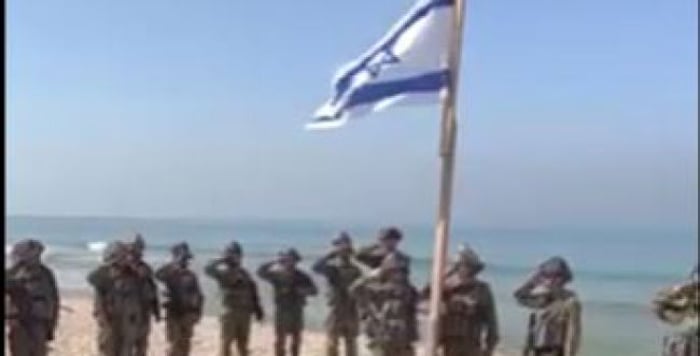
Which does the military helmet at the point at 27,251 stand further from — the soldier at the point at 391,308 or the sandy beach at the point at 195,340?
the sandy beach at the point at 195,340

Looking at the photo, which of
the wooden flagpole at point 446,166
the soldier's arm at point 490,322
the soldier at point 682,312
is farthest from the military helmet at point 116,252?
the wooden flagpole at point 446,166

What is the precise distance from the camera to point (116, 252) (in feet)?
37.7

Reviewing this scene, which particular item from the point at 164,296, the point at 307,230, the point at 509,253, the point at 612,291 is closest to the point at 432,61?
the point at 164,296

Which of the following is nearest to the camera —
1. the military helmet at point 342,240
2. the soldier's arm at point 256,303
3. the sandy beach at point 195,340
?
the military helmet at point 342,240

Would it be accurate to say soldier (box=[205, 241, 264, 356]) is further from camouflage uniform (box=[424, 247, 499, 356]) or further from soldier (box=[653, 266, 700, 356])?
soldier (box=[653, 266, 700, 356])

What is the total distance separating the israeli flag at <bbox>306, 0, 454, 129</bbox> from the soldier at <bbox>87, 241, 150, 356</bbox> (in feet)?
12.7

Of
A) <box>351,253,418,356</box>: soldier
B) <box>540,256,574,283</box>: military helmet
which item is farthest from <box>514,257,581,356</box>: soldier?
<box>351,253,418,356</box>: soldier

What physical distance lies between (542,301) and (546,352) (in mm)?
437

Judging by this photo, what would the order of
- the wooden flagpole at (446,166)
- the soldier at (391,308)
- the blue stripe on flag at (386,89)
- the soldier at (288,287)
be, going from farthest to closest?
1. the soldier at (288,287)
2. the soldier at (391,308)
3. the blue stripe on flag at (386,89)
4. the wooden flagpole at (446,166)

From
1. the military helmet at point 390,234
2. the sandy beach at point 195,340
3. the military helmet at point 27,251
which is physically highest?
the military helmet at point 390,234

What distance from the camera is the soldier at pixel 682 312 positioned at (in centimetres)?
989

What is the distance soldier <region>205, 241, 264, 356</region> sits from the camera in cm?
1255

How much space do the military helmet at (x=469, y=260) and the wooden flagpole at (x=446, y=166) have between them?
3157 millimetres

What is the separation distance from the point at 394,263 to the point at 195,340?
9403 mm
